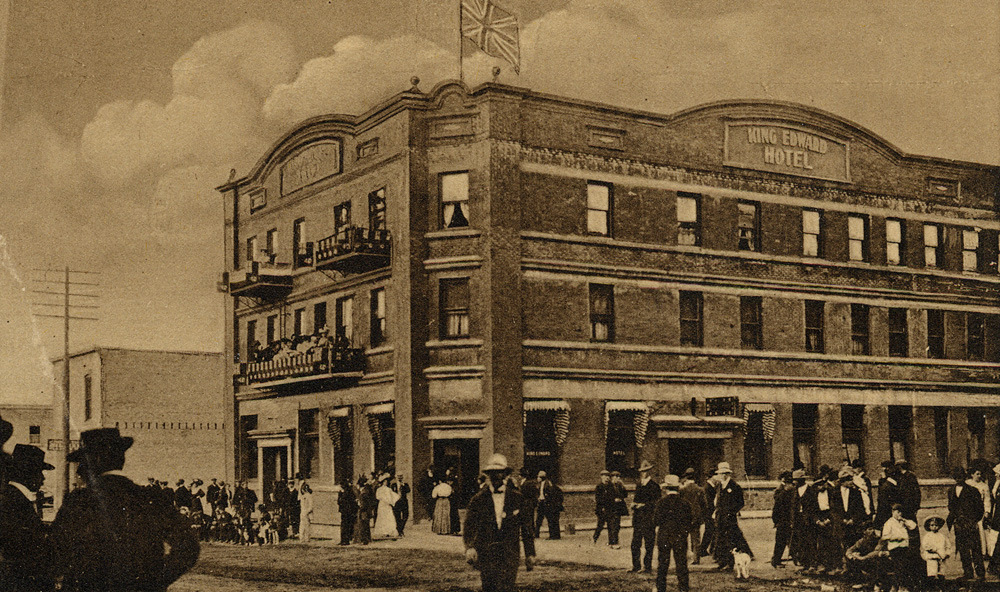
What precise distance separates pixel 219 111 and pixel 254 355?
14.0 m

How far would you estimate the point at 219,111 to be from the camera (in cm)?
2352

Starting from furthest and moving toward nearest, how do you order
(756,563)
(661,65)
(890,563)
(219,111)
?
(661,65) → (219,111) → (756,563) → (890,563)

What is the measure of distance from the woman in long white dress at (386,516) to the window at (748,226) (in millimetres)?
13260

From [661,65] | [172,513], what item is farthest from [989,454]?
[172,513]

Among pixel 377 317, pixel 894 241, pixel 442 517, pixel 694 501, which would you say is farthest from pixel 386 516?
pixel 894 241

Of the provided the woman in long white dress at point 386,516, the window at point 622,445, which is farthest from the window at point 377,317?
the window at point 622,445

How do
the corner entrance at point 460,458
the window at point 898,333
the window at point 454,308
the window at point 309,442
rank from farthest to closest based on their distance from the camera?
1. the window at point 898,333
2. the window at point 309,442
3. the window at point 454,308
4. the corner entrance at point 460,458

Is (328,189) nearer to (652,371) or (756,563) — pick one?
(652,371)

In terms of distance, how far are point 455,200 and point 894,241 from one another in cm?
1496

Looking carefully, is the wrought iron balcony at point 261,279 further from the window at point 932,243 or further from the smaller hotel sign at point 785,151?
the window at point 932,243

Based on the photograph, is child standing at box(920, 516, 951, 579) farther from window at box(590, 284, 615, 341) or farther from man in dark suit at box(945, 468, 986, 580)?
window at box(590, 284, 615, 341)

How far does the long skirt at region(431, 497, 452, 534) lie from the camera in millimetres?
25969

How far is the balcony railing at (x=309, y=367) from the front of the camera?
31562 millimetres

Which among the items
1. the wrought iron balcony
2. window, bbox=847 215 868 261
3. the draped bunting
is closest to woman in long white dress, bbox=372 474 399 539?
the wrought iron balcony
